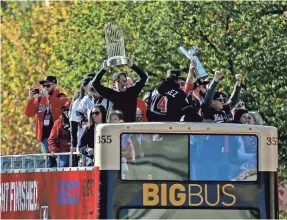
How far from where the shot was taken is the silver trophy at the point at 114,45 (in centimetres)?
2244

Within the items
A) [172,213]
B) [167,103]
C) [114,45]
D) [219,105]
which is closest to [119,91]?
[114,45]

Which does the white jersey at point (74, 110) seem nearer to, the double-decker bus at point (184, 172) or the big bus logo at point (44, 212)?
the big bus logo at point (44, 212)

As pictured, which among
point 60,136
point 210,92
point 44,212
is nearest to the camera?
point 210,92

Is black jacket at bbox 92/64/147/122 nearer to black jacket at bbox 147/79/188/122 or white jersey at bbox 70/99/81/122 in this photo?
black jacket at bbox 147/79/188/122

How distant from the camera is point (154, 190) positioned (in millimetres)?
21672

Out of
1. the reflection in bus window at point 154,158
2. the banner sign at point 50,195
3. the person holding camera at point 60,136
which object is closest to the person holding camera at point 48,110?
the banner sign at point 50,195

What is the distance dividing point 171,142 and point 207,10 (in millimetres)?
21119

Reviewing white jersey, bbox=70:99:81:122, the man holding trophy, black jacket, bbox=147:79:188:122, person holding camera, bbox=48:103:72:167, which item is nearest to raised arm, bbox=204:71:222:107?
black jacket, bbox=147:79:188:122

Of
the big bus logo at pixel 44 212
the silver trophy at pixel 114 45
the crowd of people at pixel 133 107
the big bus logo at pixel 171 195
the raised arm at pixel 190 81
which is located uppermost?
the silver trophy at pixel 114 45

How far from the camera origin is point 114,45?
2312 centimetres

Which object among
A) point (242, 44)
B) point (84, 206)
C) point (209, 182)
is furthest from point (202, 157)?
point (242, 44)

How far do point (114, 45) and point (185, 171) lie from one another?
231cm

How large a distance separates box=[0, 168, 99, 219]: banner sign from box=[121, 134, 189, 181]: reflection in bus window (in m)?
0.45

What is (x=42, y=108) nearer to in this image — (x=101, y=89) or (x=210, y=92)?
(x=210, y=92)
